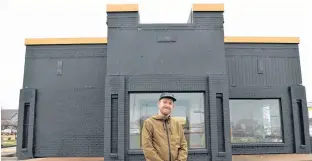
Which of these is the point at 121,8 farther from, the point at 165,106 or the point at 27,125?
the point at 165,106

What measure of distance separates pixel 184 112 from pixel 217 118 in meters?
1.05

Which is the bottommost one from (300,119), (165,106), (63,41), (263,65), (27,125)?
(27,125)

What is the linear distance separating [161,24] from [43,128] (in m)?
5.85

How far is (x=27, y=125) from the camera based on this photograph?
1159 centimetres

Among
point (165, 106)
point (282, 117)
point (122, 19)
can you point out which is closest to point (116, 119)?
point (122, 19)

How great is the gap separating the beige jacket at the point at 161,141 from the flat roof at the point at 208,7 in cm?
679

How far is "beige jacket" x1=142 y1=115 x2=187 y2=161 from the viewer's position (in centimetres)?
384

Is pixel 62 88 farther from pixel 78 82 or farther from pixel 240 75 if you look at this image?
pixel 240 75

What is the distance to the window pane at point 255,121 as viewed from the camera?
1189cm

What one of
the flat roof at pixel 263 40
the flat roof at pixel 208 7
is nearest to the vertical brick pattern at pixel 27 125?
the flat roof at pixel 208 7

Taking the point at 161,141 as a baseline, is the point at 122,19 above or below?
above

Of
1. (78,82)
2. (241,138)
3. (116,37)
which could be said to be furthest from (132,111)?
(241,138)

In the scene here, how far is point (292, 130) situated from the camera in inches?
467

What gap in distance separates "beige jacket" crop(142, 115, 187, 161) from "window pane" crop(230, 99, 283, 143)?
27.4 feet
